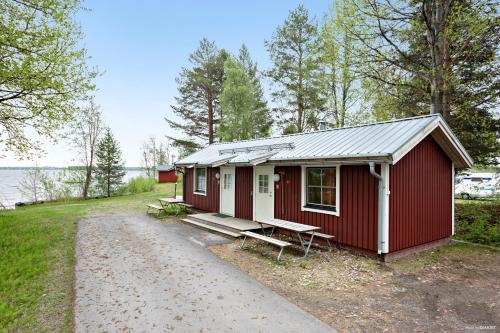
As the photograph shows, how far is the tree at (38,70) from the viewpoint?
809 cm

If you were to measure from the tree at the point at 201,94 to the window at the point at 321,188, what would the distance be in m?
18.1

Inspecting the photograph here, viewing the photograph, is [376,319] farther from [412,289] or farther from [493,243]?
→ [493,243]

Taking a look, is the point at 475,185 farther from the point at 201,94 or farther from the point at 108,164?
the point at 108,164

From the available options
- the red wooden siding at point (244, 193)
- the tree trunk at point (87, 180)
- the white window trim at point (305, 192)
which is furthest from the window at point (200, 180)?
the tree trunk at point (87, 180)

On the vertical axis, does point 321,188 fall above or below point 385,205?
above

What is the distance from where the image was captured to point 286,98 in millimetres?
19141

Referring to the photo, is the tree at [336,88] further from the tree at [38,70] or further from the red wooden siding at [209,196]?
the tree at [38,70]

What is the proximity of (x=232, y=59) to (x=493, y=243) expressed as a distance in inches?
740

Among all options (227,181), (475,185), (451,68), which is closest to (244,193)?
(227,181)

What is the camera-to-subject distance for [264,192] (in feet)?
31.2

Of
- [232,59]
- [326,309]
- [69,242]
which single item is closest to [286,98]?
[232,59]

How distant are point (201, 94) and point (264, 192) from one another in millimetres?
18136

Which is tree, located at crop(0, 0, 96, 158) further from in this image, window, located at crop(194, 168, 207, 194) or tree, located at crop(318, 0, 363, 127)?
tree, located at crop(318, 0, 363, 127)

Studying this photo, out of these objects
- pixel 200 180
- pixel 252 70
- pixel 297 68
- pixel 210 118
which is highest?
pixel 252 70
